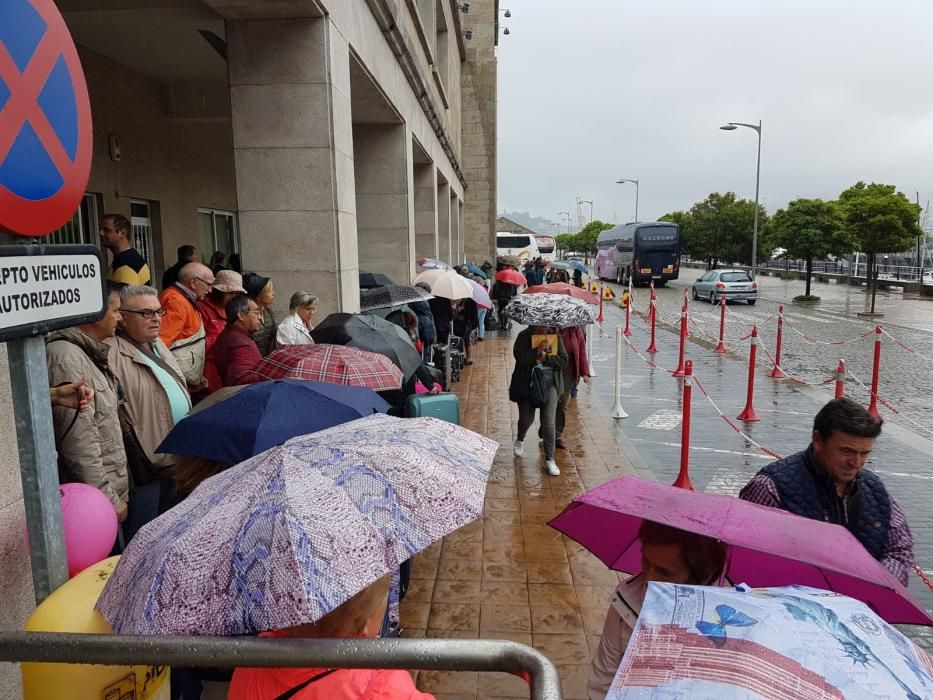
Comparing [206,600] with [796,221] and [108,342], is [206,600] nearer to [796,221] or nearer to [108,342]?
[108,342]

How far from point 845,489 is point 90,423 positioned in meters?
3.30

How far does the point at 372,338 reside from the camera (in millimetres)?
5688

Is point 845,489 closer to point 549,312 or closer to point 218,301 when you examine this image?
point 549,312

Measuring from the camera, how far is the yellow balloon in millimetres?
2121

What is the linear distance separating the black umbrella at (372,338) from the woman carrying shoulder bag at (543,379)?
4.27 feet

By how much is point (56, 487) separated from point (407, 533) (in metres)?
1.19

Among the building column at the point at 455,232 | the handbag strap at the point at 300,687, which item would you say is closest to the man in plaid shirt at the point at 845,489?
the handbag strap at the point at 300,687

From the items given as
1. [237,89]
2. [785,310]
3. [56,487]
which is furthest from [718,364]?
[785,310]

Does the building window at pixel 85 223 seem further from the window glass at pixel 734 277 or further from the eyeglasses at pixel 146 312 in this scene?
the window glass at pixel 734 277

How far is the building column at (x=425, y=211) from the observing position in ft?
61.5

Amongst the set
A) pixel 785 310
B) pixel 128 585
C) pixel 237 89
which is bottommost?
pixel 785 310

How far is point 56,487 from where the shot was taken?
2.18 m

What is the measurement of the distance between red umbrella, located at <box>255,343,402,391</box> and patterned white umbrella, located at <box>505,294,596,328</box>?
241 cm

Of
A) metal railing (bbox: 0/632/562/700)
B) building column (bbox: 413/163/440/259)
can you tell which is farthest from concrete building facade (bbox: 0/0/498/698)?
building column (bbox: 413/163/440/259)
